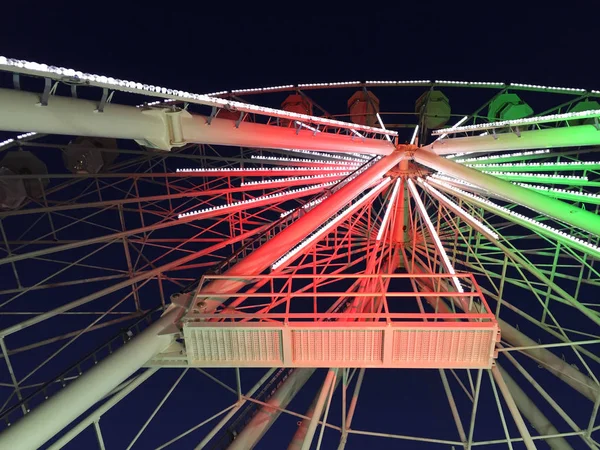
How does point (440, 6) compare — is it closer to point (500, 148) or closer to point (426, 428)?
point (500, 148)

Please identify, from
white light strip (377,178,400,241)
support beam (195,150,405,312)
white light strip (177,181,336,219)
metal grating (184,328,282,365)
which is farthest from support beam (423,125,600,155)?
metal grating (184,328,282,365)

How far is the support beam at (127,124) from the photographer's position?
252 inches

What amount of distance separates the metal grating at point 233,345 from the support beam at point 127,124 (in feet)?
15.3

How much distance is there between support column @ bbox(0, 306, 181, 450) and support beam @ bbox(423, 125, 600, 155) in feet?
35.4

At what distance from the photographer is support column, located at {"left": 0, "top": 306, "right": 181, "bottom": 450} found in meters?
8.09

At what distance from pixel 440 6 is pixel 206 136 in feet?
77.4

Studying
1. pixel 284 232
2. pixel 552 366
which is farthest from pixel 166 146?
pixel 552 366

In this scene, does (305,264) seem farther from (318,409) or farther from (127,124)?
(127,124)

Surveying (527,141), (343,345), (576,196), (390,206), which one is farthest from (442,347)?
(576,196)

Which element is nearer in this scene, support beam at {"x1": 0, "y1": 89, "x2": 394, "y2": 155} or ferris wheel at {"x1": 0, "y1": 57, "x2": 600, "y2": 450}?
support beam at {"x1": 0, "y1": 89, "x2": 394, "y2": 155}

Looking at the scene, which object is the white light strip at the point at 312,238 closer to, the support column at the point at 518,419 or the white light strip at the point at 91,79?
the white light strip at the point at 91,79

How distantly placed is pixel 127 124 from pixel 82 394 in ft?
18.2

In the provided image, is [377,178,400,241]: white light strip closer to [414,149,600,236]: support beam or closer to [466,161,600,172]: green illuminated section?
[414,149,600,236]: support beam

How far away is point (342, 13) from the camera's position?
28359 mm
